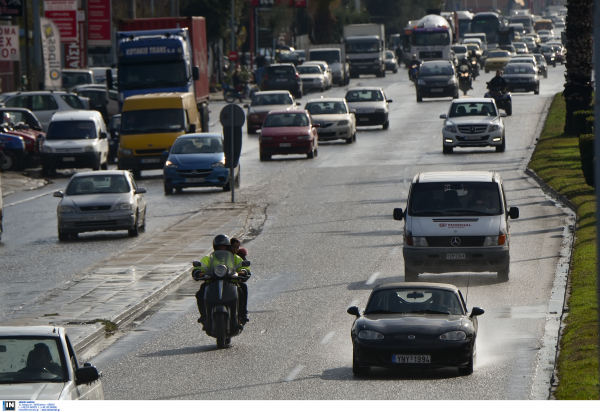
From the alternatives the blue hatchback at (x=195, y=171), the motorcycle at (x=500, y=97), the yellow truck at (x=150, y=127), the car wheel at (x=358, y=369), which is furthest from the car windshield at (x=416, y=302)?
the motorcycle at (x=500, y=97)

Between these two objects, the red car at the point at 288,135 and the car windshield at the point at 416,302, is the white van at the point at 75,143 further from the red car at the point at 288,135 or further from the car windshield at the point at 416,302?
the car windshield at the point at 416,302

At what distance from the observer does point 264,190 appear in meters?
35.7

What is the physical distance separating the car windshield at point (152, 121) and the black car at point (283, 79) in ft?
99.4

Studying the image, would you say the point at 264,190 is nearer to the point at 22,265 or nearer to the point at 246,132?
the point at 22,265

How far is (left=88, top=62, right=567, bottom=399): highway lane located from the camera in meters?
13.6

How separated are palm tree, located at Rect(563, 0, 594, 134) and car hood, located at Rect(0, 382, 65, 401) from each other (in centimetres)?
3416

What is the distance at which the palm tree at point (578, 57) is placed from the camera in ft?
136

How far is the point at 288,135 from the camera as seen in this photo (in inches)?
1665

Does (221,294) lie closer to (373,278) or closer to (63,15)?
(373,278)

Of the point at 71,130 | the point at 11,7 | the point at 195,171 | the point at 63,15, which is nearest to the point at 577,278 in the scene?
the point at 195,171

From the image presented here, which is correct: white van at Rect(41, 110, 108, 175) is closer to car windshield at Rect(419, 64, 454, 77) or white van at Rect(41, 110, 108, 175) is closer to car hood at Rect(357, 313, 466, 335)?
car windshield at Rect(419, 64, 454, 77)

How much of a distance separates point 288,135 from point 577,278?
23.1 meters

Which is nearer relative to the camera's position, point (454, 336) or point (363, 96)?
point (454, 336)

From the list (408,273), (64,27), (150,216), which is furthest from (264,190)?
(64,27)
